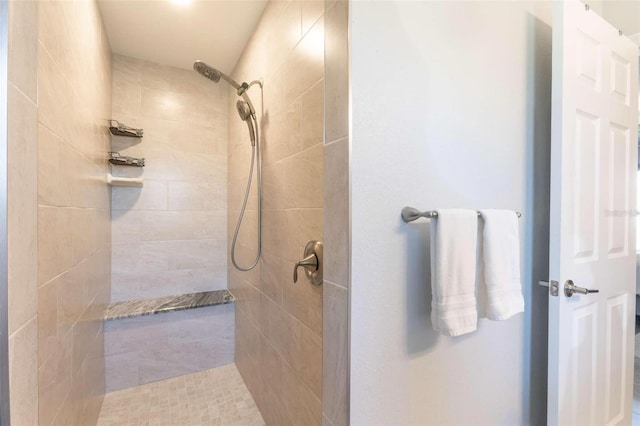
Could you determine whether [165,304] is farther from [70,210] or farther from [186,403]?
[70,210]

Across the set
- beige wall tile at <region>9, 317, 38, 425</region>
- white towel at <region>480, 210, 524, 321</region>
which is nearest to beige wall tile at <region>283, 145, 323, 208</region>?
white towel at <region>480, 210, 524, 321</region>

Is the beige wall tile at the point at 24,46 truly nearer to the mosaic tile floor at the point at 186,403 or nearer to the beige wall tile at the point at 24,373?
the beige wall tile at the point at 24,373

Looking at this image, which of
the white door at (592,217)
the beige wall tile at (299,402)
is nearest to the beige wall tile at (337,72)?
the white door at (592,217)

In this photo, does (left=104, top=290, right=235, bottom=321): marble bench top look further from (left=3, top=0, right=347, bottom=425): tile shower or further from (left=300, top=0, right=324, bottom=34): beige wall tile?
(left=300, top=0, right=324, bottom=34): beige wall tile

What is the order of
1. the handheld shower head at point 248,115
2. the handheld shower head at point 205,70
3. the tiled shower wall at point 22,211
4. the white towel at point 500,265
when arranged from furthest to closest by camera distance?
the handheld shower head at point 248,115 → the handheld shower head at point 205,70 → the white towel at point 500,265 → the tiled shower wall at point 22,211

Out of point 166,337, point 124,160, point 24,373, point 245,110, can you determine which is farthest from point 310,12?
point 166,337

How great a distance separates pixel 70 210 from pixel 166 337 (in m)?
1.36

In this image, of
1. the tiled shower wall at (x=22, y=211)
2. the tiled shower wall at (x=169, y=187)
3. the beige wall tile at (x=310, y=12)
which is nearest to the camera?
the tiled shower wall at (x=22, y=211)

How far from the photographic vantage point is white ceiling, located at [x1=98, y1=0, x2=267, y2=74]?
1.62m

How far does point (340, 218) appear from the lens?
788 millimetres

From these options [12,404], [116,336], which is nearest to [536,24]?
[12,404]

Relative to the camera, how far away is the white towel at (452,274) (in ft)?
2.59

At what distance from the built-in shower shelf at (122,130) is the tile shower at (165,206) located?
0.09 metres

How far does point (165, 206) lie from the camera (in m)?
2.29
